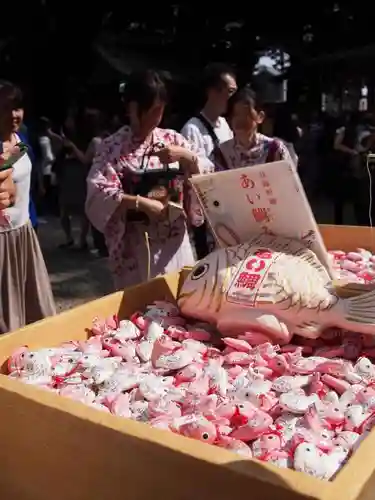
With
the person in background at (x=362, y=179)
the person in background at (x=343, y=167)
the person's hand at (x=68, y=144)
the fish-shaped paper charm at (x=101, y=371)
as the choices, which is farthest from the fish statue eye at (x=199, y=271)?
the person in background at (x=343, y=167)

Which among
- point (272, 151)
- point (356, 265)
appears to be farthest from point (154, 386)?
point (272, 151)

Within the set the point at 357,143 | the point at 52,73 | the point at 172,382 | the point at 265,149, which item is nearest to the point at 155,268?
the point at 265,149

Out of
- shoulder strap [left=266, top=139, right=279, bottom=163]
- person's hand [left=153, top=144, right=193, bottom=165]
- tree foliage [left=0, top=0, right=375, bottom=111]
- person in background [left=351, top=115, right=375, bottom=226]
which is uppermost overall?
tree foliage [left=0, top=0, right=375, bottom=111]

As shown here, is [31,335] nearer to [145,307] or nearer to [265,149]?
[145,307]

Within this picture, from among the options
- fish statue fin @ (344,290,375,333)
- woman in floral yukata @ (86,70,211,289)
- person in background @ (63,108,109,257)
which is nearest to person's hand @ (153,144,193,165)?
woman in floral yukata @ (86,70,211,289)

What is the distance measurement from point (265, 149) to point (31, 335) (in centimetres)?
146

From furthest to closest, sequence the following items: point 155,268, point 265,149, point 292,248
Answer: point 265,149, point 155,268, point 292,248

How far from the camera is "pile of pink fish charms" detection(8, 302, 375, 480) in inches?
44.8

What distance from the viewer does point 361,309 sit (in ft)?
5.14

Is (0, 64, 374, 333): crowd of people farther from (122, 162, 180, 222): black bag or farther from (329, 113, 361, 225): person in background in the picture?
(329, 113, 361, 225): person in background

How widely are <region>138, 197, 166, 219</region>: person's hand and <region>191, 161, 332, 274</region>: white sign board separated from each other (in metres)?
0.46

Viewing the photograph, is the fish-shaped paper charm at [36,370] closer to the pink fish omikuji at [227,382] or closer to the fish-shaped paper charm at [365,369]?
the pink fish omikuji at [227,382]

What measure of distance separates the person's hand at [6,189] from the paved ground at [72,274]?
5.46 ft

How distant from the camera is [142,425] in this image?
1065 millimetres
